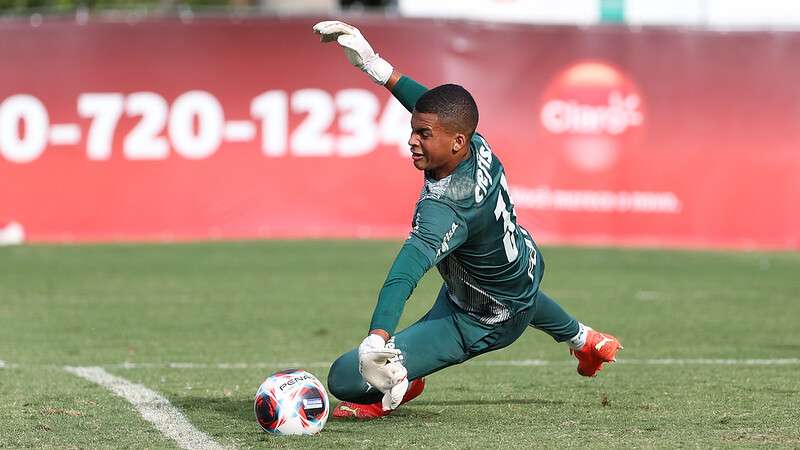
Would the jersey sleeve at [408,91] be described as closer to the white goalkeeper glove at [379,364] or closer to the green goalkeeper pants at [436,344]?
the green goalkeeper pants at [436,344]

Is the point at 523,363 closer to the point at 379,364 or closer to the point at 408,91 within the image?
the point at 408,91

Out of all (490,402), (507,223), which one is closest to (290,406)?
(507,223)

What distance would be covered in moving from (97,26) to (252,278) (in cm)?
533

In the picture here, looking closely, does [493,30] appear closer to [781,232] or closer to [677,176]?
[677,176]

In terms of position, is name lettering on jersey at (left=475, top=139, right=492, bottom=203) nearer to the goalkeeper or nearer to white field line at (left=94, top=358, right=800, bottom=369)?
the goalkeeper

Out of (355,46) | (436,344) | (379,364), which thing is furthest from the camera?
(355,46)

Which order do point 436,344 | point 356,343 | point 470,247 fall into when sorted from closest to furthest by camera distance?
→ point 470,247 < point 436,344 < point 356,343

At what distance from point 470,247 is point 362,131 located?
38.4 feet

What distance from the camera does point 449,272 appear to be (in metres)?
6.90

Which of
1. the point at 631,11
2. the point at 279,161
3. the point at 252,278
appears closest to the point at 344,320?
the point at 252,278

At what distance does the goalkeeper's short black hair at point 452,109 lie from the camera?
6.31 meters

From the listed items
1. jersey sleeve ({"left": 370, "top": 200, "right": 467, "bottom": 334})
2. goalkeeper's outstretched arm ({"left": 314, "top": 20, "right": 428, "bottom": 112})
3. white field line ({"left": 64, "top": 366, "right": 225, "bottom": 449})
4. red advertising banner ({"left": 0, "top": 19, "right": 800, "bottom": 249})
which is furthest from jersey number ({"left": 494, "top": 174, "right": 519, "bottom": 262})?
red advertising banner ({"left": 0, "top": 19, "right": 800, "bottom": 249})

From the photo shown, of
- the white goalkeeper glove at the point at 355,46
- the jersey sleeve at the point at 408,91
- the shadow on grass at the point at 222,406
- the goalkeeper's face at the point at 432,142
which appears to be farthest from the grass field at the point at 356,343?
the white goalkeeper glove at the point at 355,46

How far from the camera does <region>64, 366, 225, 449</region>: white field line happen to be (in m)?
6.36
